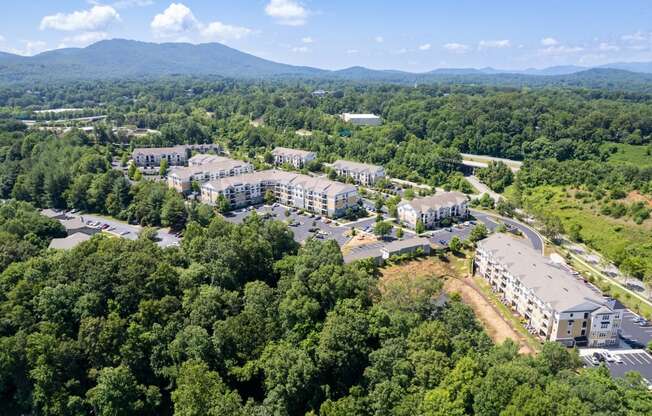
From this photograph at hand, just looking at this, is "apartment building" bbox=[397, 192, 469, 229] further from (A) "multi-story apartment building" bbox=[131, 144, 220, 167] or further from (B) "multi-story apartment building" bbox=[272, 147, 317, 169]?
(A) "multi-story apartment building" bbox=[131, 144, 220, 167]

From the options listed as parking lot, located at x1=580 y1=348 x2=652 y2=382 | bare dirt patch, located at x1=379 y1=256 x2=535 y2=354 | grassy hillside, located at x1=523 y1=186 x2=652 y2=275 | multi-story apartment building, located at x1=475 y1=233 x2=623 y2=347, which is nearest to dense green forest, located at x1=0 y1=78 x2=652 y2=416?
grassy hillside, located at x1=523 y1=186 x2=652 y2=275

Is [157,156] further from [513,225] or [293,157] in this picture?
[513,225]

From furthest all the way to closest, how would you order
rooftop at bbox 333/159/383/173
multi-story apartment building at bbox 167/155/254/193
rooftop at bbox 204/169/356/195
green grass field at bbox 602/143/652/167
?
green grass field at bbox 602/143/652/167
rooftop at bbox 333/159/383/173
multi-story apartment building at bbox 167/155/254/193
rooftop at bbox 204/169/356/195

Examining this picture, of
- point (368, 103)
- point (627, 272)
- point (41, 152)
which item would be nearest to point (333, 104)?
point (368, 103)

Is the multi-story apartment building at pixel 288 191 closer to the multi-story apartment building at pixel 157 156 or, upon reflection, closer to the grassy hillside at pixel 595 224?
the multi-story apartment building at pixel 157 156

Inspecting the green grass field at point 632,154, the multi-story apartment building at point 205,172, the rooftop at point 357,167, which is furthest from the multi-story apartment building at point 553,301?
the green grass field at point 632,154

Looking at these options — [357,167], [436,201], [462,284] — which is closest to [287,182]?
[357,167]
